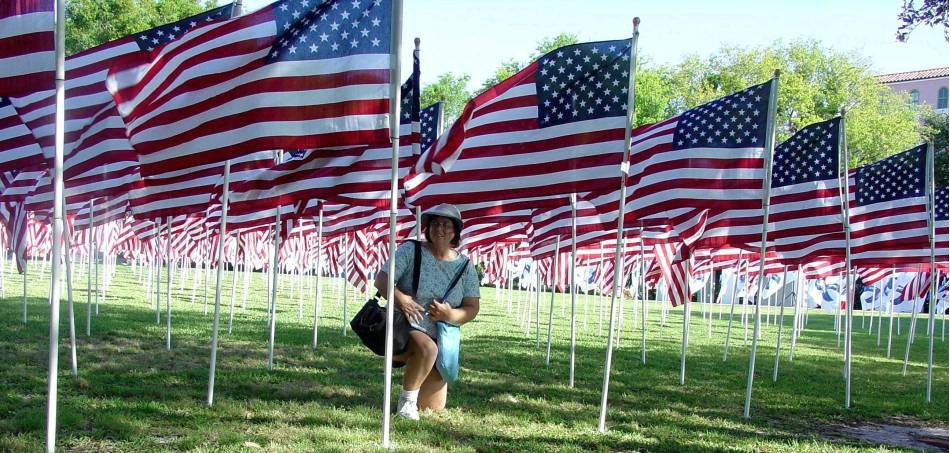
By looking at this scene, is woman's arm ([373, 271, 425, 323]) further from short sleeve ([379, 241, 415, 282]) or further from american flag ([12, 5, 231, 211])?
american flag ([12, 5, 231, 211])

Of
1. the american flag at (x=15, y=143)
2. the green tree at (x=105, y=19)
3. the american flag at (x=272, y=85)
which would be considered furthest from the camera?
the green tree at (x=105, y=19)

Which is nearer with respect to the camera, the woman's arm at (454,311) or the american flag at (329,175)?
the woman's arm at (454,311)

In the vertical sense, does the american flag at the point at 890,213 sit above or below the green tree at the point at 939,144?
below

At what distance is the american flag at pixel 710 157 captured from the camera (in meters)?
11.2

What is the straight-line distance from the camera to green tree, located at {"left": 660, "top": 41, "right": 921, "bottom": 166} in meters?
61.0

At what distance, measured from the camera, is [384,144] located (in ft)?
38.1

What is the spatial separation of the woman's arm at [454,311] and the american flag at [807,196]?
6011 mm

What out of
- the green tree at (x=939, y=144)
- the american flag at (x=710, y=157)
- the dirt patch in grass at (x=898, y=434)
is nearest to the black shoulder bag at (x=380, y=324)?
the american flag at (x=710, y=157)

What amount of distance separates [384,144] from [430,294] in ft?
10.9

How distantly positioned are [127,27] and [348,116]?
175 ft

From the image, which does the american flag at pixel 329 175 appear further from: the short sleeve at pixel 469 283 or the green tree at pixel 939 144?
the green tree at pixel 939 144

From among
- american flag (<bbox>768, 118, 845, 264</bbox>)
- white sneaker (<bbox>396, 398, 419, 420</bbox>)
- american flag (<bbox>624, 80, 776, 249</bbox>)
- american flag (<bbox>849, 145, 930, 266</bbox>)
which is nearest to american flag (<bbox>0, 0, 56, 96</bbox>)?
white sneaker (<bbox>396, 398, 419, 420</bbox>)

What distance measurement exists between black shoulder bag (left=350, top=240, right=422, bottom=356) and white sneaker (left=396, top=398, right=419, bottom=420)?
48 centimetres

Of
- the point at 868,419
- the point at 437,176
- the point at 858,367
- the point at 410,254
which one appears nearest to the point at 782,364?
the point at 858,367
